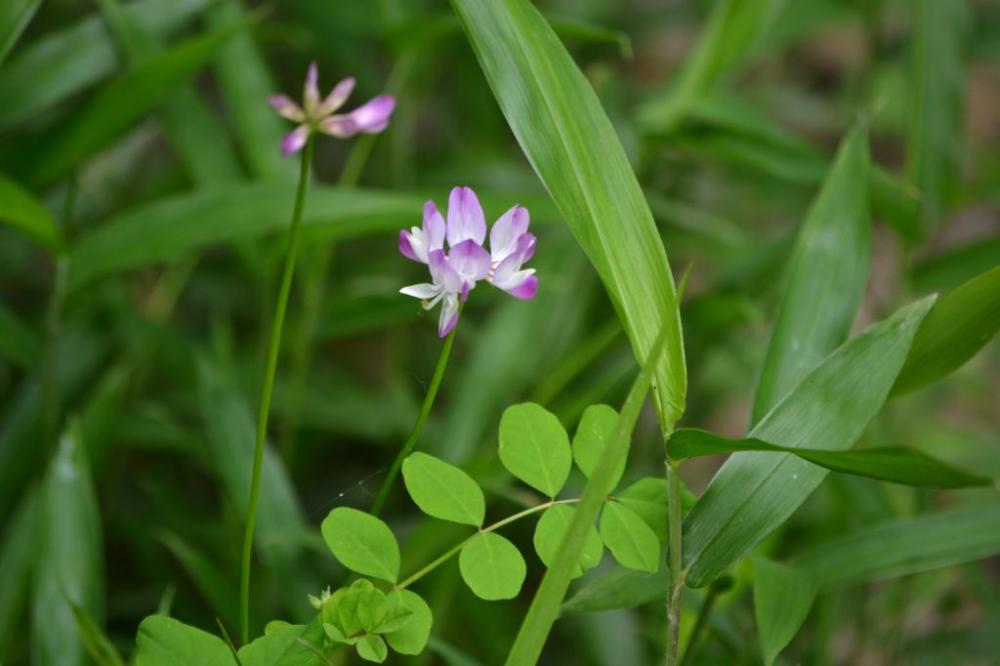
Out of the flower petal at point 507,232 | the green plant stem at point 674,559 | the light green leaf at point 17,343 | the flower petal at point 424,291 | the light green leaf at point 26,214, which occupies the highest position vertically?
the flower petal at point 507,232

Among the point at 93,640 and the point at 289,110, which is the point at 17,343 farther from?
the point at 289,110

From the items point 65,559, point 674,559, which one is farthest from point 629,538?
point 65,559

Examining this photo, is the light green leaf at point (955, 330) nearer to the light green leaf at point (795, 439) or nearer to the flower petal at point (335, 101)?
the light green leaf at point (795, 439)

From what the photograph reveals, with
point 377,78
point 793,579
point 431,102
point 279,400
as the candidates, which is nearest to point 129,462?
point 279,400

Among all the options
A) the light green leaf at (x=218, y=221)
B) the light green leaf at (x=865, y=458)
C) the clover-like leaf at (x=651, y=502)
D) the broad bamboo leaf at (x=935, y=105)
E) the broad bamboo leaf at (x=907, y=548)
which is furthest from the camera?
the broad bamboo leaf at (x=935, y=105)

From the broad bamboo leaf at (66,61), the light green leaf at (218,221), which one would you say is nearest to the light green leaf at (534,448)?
the light green leaf at (218,221)

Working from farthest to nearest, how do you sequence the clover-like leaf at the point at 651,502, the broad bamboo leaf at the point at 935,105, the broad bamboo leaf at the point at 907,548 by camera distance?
the broad bamboo leaf at the point at 935,105 → the broad bamboo leaf at the point at 907,548 → the clover-like leaf at the point at 651,502

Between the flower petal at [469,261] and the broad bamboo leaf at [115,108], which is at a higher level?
the flower petal at [469,261]
